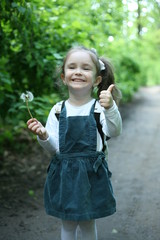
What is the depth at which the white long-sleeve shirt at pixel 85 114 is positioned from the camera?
204 centimetres

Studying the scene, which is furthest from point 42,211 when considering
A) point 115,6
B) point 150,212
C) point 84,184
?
point 115,6

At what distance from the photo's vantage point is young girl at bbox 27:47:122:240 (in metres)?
2.10

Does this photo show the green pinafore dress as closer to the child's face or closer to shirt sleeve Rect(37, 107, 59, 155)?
shirt sleeve Rect(37, 107, 59, 155)

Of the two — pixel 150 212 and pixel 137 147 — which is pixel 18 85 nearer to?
pixel 150 212

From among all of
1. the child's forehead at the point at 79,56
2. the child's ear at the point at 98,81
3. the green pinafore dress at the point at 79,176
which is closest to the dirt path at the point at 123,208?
the green pinafore dress at the point at 79,176

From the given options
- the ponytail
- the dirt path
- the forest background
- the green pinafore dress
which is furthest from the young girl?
the dirt path

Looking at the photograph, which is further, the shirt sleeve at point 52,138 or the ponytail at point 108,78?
the ponytail at point 108,78

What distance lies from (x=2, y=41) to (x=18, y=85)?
72cm

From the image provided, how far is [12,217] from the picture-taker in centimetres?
337

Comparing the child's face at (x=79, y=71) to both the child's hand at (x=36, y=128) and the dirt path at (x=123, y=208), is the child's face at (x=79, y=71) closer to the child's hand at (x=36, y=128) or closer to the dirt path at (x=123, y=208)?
the child's hand at (x=36, y=128)

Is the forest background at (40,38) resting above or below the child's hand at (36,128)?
above

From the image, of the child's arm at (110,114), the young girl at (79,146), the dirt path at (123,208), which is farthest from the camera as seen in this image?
the dirt path at (123,208)

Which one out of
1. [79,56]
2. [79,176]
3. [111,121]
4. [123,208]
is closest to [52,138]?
[79,176]

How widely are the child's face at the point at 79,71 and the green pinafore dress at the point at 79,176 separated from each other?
0.17m
